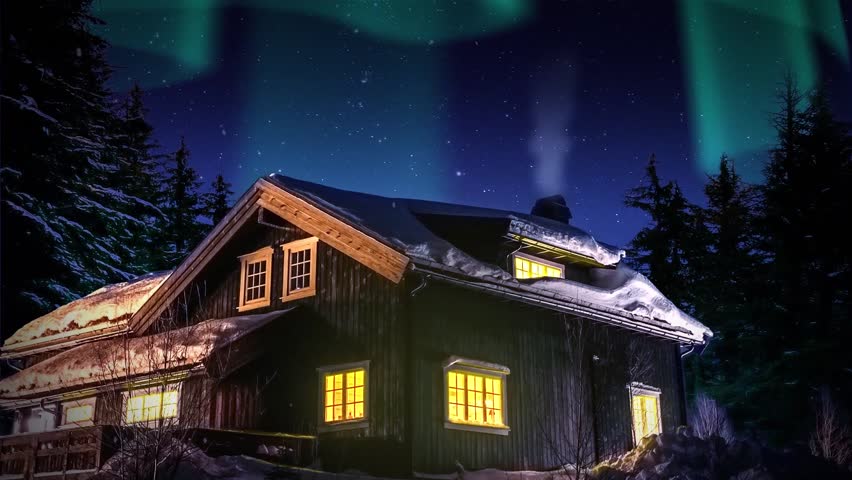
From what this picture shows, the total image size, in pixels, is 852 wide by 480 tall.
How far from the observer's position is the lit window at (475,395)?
52.5 ft

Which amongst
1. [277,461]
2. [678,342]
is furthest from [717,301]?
[277,461]

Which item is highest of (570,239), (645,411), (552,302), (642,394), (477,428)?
(570,239)

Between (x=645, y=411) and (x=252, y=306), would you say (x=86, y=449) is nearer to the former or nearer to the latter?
(x=252, y=306)

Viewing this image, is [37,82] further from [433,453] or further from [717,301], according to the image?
[717,301]

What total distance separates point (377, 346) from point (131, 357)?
5.41 metres

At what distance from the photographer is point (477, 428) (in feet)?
53.2

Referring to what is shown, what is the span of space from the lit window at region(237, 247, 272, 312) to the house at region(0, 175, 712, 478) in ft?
0.14

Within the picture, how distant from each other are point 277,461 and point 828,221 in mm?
19742

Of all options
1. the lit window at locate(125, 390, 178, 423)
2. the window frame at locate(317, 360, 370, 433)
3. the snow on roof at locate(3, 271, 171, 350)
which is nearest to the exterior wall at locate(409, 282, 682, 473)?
the window frame at locate(317, 360, 370, 433)

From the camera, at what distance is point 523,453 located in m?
17.2

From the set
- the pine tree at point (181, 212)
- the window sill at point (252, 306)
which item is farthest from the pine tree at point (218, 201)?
the window sill at point (252, 306)

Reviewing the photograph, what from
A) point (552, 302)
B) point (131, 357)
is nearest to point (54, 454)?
point (131, 357)

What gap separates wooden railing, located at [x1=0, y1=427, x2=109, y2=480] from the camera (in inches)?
517

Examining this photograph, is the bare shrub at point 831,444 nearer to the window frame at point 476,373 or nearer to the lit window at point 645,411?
the lit window at point 645,411
